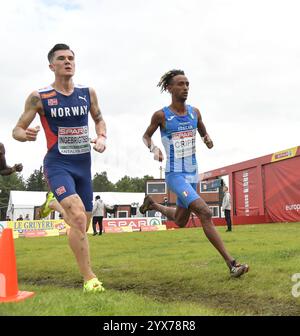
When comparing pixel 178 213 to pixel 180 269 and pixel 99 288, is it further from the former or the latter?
pixel 99 288

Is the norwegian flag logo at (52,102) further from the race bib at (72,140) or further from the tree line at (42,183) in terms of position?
the tree line at (42,183)

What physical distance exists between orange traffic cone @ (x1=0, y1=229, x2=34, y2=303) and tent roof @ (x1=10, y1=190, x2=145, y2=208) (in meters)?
49.4

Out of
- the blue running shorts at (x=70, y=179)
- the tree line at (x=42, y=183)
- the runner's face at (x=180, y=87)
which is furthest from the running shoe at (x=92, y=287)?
the tree line at (x=42, y=183)

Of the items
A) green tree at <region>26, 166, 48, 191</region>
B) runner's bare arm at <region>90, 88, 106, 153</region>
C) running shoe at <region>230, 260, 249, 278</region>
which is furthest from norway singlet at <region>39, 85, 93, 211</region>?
green tree at <region>26, 166, 48, 191</region>

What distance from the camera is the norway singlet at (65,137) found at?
5.11 meters

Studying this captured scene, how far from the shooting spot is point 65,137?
514 centimetres

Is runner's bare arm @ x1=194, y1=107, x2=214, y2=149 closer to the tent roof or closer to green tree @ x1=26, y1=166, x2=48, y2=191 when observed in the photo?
the tent roof

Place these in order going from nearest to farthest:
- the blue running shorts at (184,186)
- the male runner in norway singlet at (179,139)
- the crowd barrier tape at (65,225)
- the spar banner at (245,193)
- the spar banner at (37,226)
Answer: the blue running shorts at (184,186) < the male runner in norway singlet at (179,139) < the spar banner at (37,226) < the crowd barrier tape at (65,225) < the spar banner at (245,193)

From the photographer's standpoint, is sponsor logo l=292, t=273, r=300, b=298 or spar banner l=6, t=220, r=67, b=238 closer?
sponsor logo l=292, t=273, r=300, b=298

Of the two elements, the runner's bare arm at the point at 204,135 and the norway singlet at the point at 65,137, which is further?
the runner's bare arm at the point at 204,135

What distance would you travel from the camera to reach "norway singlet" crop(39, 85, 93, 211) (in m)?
5.11

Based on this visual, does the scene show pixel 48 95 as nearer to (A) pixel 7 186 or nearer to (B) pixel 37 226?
(B) pixel 37 226

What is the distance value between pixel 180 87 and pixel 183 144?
34.6 inches
